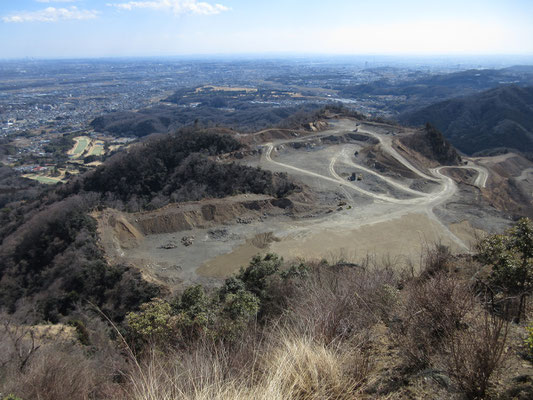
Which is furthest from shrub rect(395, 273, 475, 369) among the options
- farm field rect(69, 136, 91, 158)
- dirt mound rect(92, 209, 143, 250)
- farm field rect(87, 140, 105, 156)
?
farm field rect(69, 136, 91, 158)

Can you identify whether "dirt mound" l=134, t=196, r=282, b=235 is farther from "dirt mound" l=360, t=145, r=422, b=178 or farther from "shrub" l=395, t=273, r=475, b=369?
"shrub" l=395, t=273, r=475, b=369

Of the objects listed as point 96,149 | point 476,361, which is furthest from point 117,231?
point 96,149

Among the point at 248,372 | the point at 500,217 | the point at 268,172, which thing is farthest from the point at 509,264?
the point at 268,172

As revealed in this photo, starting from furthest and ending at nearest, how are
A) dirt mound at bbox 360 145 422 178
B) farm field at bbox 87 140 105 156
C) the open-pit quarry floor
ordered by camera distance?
farm field at bbox 87 140 105 156 < dirt mound at bbox 360 145 422 178 < the open-pit quarry floor

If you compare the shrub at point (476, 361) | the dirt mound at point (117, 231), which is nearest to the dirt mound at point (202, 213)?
the dirt mound at point (117, 231)

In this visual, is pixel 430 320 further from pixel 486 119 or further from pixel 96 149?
pixel 486 119

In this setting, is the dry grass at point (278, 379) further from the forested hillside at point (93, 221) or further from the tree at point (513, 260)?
the forested hillside at point (93, 221)

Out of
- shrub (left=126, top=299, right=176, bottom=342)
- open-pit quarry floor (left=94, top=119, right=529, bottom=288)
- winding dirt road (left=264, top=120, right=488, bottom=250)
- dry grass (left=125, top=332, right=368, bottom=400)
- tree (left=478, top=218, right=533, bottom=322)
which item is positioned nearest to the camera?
dry grass (left=125, top=332, right=368, bottom=400)
